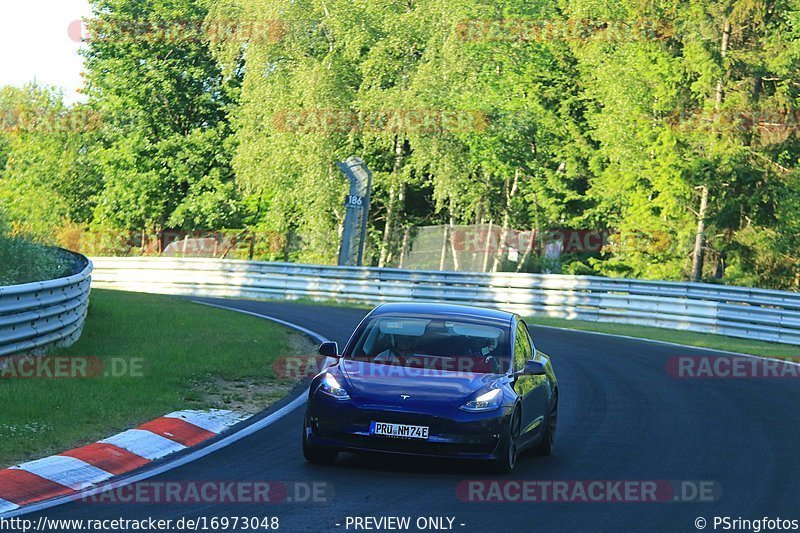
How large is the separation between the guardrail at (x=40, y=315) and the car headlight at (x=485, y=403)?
6000mm

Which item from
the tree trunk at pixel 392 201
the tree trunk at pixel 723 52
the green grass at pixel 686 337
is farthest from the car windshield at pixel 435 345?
the tree trunk at pixel 392 201

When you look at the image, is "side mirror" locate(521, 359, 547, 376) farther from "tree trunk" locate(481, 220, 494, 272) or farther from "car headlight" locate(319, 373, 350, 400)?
"tree trunk" locate(481, 220, 494, 272)

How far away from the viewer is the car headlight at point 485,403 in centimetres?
986

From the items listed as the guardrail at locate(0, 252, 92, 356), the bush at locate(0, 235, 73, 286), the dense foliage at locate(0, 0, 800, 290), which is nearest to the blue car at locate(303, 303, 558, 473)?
the guardrail at locate(0, 252, 92, 356)

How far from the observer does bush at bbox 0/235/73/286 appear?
663 inches

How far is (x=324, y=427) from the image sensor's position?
984 cm

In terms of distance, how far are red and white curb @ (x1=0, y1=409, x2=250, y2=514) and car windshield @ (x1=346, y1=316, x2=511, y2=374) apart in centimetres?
184

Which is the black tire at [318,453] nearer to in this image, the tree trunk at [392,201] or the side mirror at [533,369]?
the side mirror at [533,369]

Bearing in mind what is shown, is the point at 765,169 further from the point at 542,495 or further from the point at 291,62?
the point at 542,495

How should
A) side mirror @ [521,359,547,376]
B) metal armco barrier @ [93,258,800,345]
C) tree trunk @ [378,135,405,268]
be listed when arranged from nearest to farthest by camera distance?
side mirror @ [521,359,547,376] → metal armco barrier @ [93,258,800,345] → tree trunk @ [378,135,405,268]

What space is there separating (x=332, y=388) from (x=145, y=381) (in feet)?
15.2

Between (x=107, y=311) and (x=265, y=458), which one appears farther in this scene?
(x=107, y=311)

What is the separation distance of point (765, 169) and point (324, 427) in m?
32.2

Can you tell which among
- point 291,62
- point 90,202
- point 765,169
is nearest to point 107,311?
point 765,169
